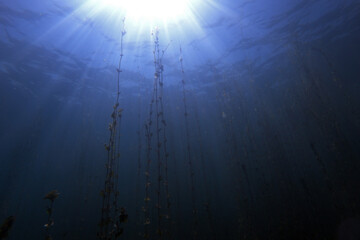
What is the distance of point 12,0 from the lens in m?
9.69

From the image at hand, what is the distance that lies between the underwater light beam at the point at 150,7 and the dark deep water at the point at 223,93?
36.4 inches

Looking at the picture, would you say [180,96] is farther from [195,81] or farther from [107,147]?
[107,147]

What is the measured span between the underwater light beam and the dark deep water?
3.03 feet

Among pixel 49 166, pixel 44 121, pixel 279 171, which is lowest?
pixel 279 171

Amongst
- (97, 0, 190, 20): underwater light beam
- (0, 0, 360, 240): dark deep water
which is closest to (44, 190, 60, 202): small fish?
(0, 0, 360, 240): dark deep water

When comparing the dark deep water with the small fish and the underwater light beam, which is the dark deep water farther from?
the underwater light beam

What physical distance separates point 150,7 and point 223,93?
20.2 ft

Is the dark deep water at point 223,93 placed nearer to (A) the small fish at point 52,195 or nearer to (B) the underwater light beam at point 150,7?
A: (A) the small fish at point 52,195

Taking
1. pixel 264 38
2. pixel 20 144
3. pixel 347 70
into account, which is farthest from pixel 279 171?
pixel 20 144

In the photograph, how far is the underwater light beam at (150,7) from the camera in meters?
9.07

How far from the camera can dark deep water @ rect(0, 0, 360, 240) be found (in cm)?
634

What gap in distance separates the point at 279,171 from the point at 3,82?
21492mm

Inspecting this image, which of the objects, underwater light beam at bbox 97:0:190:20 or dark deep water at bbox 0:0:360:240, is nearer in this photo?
dark deep water at bbox 0:0:360:240

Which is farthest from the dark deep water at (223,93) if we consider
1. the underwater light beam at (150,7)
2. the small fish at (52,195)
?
the underwater light beam at (150,7)
